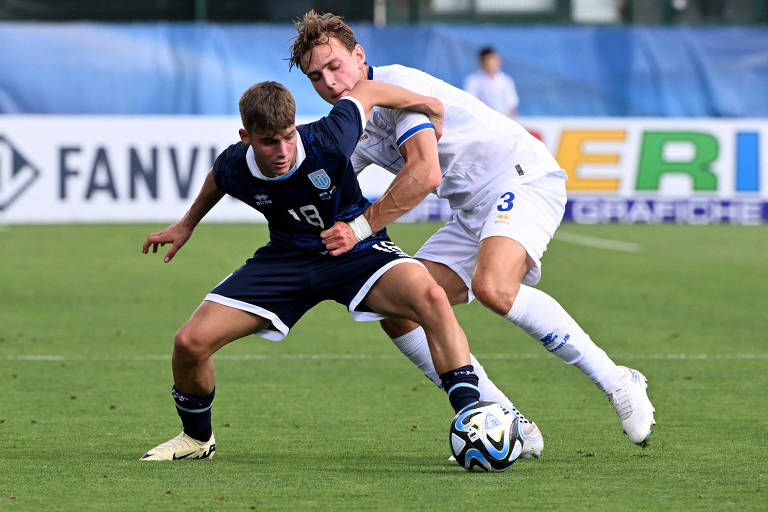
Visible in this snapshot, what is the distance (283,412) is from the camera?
663 centimetres

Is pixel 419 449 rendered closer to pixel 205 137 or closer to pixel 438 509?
pixel 438 509

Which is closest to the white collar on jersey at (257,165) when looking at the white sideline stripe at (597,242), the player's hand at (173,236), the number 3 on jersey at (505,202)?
the player's hand at (173,236)

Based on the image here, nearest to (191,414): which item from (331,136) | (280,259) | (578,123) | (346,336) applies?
(280,259)

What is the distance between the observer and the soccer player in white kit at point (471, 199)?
5.39 metres

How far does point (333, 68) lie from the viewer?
5.53 m

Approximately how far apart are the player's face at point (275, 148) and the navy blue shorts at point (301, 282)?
432 millimetres

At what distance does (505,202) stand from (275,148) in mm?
1170

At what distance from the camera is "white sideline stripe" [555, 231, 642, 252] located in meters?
15.4

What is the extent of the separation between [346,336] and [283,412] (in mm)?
2898

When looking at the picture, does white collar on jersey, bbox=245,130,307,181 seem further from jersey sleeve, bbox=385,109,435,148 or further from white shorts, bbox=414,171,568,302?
white shorts, bbox=414,171,568,302

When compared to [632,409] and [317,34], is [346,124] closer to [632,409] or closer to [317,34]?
[317,34]

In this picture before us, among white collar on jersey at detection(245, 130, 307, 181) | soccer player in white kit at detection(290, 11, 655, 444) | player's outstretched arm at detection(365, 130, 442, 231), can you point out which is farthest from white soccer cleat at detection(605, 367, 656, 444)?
white collar on jersey at detection(245, 130, 307, 181)

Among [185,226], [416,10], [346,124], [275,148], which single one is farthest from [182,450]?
[416,10]

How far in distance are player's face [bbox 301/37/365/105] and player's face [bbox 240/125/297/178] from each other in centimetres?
51
